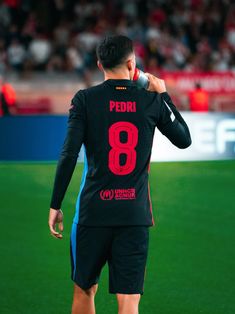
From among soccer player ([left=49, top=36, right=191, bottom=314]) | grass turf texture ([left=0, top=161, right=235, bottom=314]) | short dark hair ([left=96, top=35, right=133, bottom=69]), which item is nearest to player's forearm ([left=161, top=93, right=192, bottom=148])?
soccer player ([left=49, top=36, right=191, bottom=314])

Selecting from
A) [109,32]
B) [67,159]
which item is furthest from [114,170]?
[109,32]

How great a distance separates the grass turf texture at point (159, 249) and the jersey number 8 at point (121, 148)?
207 centimetres

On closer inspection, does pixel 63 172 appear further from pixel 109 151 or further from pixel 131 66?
pixel 131 66

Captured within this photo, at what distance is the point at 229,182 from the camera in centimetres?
1216

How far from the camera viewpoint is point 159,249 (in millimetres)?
8312

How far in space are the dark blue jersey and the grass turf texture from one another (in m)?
1.95

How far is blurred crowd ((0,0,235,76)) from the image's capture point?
74.5 feet

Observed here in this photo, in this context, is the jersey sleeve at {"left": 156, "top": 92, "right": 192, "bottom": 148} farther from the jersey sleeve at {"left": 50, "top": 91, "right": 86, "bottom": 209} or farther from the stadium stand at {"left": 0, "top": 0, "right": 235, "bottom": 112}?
the stadium stand at {"left": 0, "top": 0, "right": 235, "bottom": 112}

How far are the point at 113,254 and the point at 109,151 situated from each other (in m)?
0.55

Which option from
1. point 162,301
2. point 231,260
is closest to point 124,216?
point 162,301

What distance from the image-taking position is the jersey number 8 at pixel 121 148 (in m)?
4.55

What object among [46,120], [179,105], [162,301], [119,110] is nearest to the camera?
[119,110]

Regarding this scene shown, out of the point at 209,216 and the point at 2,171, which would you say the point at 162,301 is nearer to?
the point at 209,216

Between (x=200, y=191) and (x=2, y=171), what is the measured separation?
322cm
